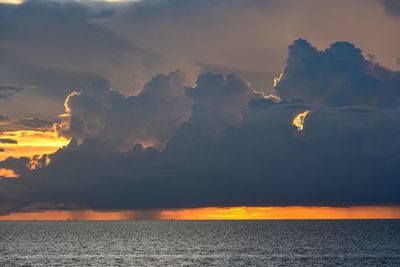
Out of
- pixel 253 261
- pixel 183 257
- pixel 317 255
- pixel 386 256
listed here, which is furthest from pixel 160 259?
pixel 386 256

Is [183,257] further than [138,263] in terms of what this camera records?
Yes

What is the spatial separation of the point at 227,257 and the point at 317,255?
24319mm

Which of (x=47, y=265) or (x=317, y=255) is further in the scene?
(x=317, y=255)

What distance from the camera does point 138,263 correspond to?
541 ft

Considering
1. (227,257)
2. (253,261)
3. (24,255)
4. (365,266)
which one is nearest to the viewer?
(365,266)

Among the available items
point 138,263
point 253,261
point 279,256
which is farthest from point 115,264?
point 279,256

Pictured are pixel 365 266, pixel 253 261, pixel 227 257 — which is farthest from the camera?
pixel 227 257

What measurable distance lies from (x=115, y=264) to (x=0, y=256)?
46829 millimetres

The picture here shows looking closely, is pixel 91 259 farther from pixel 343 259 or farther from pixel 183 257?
pixel 343 259

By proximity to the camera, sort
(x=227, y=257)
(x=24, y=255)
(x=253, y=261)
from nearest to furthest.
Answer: (x=253, y=261) < (x=227, y=257) < (x=24, y=255)

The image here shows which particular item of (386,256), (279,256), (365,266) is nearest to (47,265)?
(279,256)

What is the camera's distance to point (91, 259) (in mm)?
179000

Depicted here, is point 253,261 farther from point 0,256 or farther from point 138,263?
point 0,256

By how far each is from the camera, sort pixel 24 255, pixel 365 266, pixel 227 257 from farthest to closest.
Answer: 1. pixel 24 255
2. pixel 227 257
3. pixel 365 266
